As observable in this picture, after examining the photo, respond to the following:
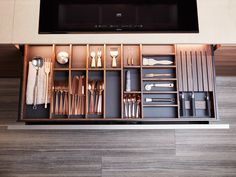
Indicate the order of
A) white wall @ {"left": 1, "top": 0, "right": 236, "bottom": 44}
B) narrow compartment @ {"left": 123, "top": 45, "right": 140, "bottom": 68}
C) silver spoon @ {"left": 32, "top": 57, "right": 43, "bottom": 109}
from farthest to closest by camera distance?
narrow compartment @ {"left": 123, "top": 45, "right": 140, "bottom": 68} < silver spoon @ {"left": 32, "top": 57, "right": 43, "bottom": 109} < white wall @ {"left": 1, "top": 0, "right": 236, "bottom": 44}

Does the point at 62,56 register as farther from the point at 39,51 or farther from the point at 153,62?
the point at 153,62

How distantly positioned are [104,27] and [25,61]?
71 centimetres

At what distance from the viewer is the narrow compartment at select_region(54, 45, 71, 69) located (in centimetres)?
188

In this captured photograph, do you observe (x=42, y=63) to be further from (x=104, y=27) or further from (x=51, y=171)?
(x=51, y=171)

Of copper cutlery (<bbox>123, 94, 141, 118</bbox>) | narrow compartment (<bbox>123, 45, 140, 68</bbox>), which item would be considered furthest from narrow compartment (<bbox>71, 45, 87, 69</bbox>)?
copper cutlery (<bbox>123, 94, 141, 118</bbox>)

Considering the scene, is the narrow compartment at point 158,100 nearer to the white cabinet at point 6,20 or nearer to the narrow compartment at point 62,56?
the narrow compartment at point 62,56

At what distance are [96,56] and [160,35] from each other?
2.04 feet

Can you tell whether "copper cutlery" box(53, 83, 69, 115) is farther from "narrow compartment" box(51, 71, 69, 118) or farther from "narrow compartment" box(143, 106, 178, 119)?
"narrow compartment" box(143, 106, 178, 119)

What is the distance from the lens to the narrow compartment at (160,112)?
1846 millimetres

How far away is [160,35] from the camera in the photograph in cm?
144

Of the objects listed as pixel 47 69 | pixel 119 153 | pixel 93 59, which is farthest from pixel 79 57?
pixel 119 153

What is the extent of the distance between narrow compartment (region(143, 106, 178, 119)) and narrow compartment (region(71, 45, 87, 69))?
0.58m

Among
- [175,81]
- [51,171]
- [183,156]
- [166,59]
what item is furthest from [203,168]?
[51,171]

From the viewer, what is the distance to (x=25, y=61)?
181cm
